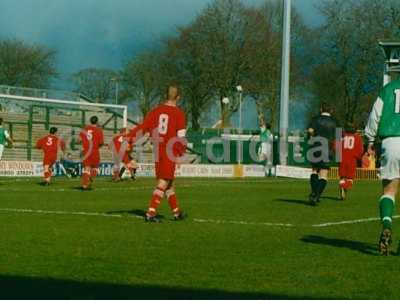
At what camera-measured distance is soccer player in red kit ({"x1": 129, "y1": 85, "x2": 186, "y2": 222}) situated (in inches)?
559

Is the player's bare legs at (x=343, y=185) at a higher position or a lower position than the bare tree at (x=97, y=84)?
lower

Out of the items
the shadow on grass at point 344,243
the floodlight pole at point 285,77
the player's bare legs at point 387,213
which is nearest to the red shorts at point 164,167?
the shadow on grass at point 344,243

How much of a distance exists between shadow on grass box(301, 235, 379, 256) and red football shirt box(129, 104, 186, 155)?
298 cm

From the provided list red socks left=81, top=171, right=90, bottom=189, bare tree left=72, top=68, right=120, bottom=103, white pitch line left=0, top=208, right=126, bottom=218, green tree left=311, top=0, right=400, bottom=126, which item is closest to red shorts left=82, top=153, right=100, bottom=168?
red socks left=81, top=171, right=90, bottom=189

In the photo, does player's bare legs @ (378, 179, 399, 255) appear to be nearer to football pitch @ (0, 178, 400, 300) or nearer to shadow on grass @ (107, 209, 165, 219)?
football pitch @ (0, 178, 400, 300)

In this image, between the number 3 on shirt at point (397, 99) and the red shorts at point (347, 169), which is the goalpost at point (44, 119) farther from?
the number 3 on shirt at point (397, 99)

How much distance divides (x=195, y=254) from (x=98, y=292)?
9.04 feet

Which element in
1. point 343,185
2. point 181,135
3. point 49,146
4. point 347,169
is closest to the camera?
point 181,135

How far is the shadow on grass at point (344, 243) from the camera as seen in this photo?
1078 centimetres

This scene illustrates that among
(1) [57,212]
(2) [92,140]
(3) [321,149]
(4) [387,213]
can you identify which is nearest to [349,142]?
(3) [321,149]

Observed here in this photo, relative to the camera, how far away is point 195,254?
10.1 m

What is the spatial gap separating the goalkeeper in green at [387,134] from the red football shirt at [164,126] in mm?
4494

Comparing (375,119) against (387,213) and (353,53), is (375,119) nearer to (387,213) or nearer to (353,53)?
(387,213)

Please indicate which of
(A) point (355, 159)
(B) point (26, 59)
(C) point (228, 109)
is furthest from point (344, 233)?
(B) point (26, 59)
